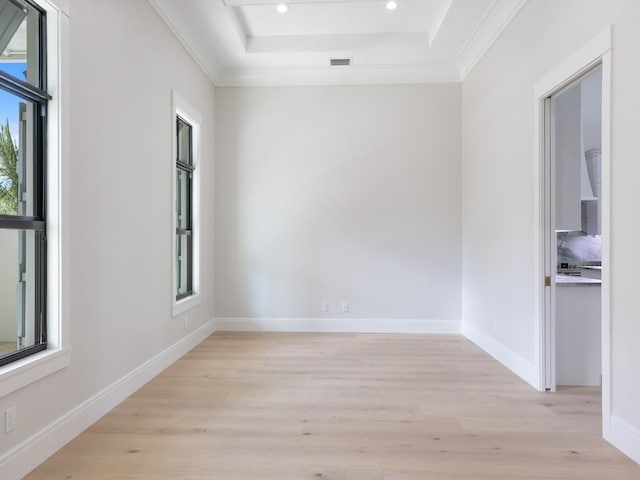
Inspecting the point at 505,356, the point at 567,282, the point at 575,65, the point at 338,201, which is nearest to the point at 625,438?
the point at 567,282

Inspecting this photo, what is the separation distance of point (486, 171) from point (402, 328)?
219cm

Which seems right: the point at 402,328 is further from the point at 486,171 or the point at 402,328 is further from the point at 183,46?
the point at 183,46

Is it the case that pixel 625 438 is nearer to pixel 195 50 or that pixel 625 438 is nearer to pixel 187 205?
pixel 187 205

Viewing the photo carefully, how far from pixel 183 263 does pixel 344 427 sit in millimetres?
2647

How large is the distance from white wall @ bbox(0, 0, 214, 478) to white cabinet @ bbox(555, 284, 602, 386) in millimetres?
3408

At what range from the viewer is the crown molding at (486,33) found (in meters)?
3.38

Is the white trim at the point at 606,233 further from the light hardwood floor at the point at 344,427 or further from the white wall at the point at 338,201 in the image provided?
the white wall at the point at 338,201

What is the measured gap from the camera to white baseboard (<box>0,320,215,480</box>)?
1.88m

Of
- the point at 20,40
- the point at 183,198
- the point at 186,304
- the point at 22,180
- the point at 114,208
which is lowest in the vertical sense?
the point at 186,304

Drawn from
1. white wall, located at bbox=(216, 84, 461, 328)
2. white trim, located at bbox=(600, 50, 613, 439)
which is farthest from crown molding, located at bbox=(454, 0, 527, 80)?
white trim, located at bbox=(600, 50, 613, 439)

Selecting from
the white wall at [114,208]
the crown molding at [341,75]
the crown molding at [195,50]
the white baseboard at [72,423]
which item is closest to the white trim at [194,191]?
the white wall at [114,208]

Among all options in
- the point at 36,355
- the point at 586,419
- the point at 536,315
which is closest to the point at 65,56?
the point at 36,355

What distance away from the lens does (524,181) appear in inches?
128

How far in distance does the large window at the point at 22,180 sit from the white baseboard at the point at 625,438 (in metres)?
3.29
